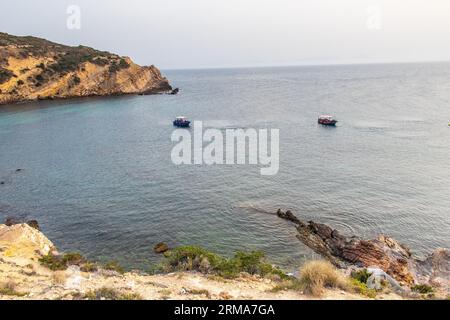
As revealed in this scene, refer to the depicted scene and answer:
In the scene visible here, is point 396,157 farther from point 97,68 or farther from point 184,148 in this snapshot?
point 97,68

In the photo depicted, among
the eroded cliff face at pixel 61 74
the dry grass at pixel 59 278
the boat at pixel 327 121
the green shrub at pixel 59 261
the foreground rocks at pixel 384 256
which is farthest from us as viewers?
the eroded cliff face at pixel 61 74

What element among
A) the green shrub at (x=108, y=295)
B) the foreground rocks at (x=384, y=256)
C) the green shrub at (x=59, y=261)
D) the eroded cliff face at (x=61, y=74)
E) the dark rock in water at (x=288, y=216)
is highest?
the eroded cliff face at (x=61, y=74)

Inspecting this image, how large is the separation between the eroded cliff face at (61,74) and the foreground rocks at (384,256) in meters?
109

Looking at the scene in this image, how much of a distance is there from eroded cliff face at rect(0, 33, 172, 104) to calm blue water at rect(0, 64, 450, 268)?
39.2 metres

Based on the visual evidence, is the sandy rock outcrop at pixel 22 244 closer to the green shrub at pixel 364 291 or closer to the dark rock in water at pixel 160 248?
the dark rock in water at pixel 160 248

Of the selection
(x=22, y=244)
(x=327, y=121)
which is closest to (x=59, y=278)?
(x=22, y=244)

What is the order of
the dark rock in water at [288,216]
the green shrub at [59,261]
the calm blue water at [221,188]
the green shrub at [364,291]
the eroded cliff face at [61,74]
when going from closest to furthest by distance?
the green shrub at [364,291]
the green shrub at [59,261]
the calm blue water at [221,188]
the dark rock in water at [288,216]
the eroded cliff face at [61,74]

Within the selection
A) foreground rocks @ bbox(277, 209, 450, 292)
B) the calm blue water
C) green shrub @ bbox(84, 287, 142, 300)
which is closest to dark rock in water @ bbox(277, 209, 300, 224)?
the calm blue water

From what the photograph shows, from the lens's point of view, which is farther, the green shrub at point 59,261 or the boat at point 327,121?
the boat at point 327,121

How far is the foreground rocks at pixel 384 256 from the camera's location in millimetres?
23359

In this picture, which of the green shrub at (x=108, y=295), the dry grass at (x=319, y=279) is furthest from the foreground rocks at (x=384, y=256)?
the green shrub at (x=108, y=295)

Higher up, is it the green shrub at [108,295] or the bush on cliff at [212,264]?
the green shrub at [108,295]

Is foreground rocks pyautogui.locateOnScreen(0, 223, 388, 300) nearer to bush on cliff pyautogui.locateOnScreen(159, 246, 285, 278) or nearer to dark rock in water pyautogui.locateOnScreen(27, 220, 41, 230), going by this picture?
bush on cliff pyautogui.locateOnScreen(159, 246, 285, 278)

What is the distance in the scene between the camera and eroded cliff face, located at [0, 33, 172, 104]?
108875mm
